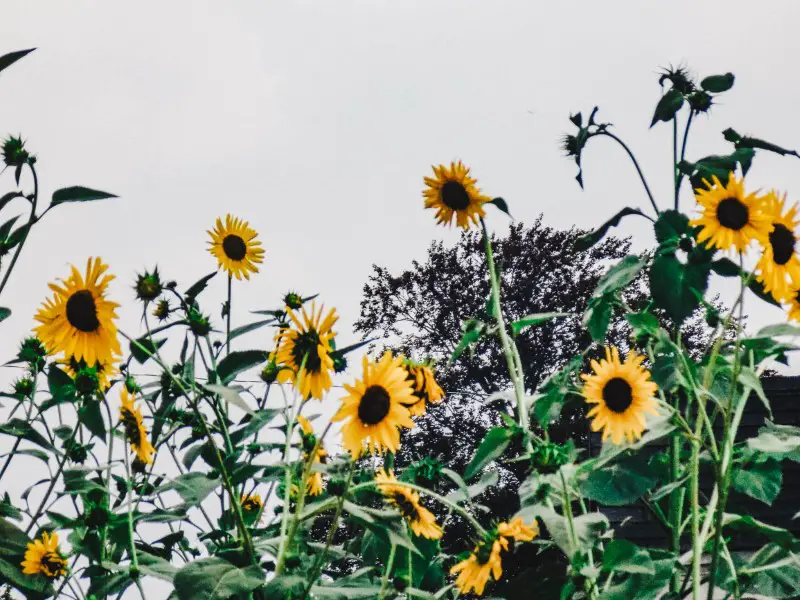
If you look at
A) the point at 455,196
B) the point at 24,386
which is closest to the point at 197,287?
the point at 455,196

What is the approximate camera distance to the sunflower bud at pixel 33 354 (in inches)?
89.7

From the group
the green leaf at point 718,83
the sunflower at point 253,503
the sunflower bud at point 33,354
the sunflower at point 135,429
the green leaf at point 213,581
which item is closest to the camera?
the green leaf at point 213,581

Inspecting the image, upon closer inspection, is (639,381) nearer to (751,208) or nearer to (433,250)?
(751,208)

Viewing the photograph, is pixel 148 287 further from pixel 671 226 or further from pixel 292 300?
pixel 671 226

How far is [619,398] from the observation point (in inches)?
52.7

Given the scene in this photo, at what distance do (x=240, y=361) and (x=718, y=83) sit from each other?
1.07 meters

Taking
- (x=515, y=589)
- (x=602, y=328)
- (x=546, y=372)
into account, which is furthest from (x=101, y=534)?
(x=546, y=372)

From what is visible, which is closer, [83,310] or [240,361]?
[83,310]

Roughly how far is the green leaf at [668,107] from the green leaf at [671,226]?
239 mm

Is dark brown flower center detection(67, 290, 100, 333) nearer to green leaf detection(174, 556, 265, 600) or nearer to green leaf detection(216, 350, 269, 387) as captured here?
green leaf detection(216, 350, 269, 387)

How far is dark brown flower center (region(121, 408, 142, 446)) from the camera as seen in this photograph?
5.60ft

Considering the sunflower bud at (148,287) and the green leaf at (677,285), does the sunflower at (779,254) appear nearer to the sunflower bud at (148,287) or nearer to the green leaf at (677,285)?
the green leaf at (677,285)

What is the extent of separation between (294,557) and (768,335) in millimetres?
901

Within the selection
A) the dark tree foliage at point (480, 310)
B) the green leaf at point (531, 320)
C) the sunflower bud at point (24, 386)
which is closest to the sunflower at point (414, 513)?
the green leaf at point (531, 320)
